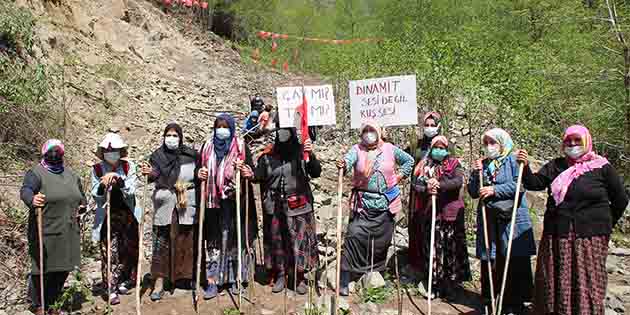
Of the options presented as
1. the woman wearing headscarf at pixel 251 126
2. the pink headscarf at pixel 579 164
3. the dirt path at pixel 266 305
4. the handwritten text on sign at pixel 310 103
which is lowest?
the dirt path at pixel 266 305

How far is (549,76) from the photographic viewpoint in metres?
7.74

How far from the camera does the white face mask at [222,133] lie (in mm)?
3965

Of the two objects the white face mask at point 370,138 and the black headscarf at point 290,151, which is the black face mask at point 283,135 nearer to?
the black headscarf at point 290,151

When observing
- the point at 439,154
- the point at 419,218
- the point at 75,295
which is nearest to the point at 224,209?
the point at 75,295

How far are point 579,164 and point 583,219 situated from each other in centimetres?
37

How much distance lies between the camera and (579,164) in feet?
11.0

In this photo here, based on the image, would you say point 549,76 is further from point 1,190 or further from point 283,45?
point 283,45

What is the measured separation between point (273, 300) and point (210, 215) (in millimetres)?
887

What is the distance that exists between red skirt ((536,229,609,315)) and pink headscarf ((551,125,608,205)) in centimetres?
30

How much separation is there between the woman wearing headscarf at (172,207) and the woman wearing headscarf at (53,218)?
586 millimetres

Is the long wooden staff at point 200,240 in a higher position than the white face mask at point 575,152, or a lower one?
lower

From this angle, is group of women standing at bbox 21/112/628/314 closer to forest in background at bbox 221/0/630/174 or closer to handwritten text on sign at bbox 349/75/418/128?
handwritten text on sign at bbox 349/75/418/128

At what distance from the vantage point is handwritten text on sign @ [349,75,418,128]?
14.1 feet

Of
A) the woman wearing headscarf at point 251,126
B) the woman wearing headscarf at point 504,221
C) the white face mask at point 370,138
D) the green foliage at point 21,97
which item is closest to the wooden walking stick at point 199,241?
the white face mask at point 370,138
